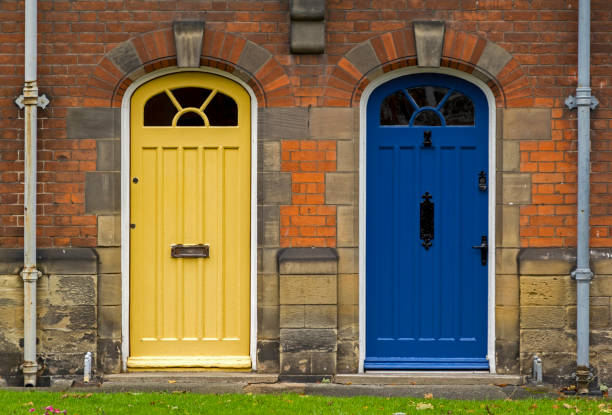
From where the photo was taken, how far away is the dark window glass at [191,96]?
724cm

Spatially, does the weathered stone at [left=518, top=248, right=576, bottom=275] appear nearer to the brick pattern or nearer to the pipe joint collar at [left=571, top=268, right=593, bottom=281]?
the pipe joint collar at [left=571, top=268, right=593, bottom=281]

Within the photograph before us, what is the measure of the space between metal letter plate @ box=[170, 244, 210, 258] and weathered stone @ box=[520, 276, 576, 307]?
2.68 metres

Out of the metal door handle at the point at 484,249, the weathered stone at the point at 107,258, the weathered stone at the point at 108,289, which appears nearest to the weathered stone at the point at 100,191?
the weathered stone at the point at 107,258

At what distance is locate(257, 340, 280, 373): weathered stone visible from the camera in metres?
7.10

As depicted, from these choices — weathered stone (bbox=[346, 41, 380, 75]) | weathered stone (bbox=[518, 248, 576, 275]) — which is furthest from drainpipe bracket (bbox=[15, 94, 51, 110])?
weathered stone (bbox=[518, 248, 576, 275])

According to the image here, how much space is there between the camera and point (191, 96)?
7246mm

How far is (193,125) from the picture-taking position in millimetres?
7223

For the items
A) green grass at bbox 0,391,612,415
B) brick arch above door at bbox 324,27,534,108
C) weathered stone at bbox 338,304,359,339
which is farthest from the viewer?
weathered stone at bbox 338,304,359,339

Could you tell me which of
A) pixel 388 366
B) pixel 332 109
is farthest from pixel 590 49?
pixel 388 366

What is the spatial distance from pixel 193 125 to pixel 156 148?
1.22 feet

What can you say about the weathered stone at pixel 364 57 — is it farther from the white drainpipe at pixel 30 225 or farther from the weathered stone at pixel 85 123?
the white drainpipe at pixel 30 225

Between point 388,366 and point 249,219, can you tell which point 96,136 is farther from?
point 388,366

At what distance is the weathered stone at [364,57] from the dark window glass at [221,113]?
109cm

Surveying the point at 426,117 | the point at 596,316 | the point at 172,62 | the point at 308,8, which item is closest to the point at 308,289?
the point at 426,117
